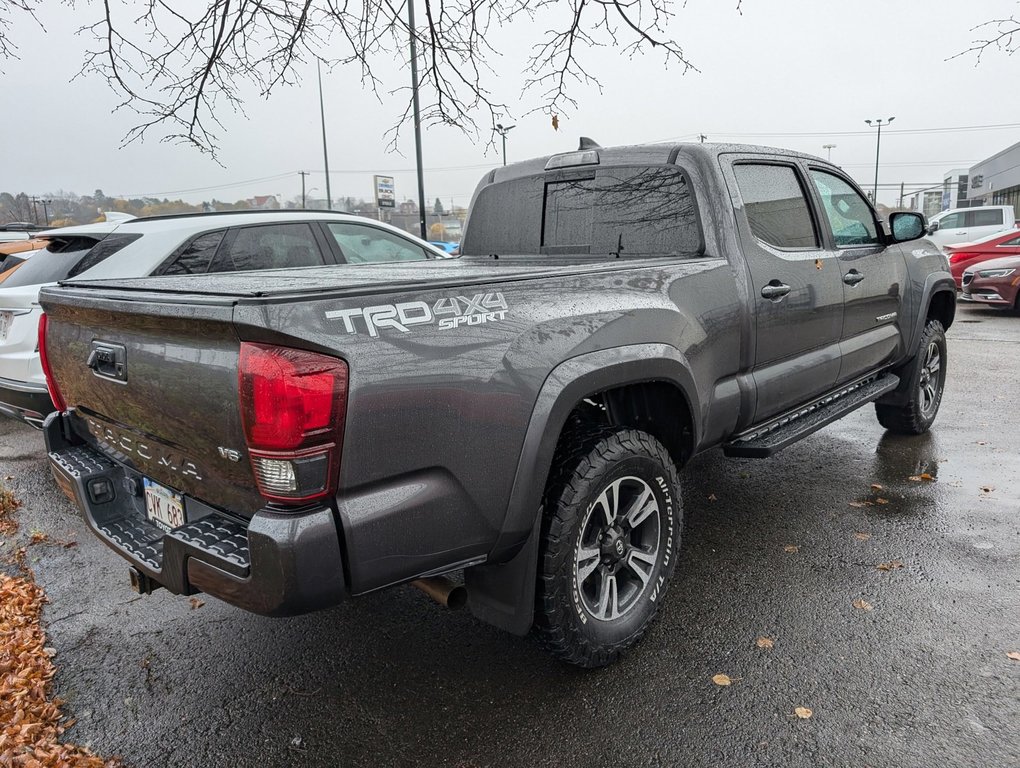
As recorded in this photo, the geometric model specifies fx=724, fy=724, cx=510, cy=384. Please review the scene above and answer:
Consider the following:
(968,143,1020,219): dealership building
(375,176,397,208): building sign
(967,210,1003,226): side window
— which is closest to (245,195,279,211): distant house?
(967,210,1003,226): side window

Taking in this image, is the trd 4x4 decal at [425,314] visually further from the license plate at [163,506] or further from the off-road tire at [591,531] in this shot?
the license plate at [163,506]

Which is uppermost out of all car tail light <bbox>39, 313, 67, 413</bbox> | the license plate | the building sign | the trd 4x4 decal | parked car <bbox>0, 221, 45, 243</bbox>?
the building sign

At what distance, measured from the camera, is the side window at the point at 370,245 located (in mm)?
6348

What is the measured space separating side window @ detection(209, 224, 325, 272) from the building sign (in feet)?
130

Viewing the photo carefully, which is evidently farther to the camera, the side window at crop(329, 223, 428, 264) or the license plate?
the side window at crop(329, 223, 428, 264)

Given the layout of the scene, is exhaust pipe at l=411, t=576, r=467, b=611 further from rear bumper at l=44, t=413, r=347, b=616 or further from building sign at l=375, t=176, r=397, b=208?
building sign at l=375, t=176, r=397, b=208

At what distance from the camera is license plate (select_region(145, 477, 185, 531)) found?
2441 millimetres

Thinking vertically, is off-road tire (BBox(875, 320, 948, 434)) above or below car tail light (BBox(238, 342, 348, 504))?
below

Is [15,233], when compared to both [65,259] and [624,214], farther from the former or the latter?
[624,214]

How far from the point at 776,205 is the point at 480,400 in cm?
253

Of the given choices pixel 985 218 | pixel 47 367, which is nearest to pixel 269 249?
pixel 47 367

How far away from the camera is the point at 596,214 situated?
3803 millimetres

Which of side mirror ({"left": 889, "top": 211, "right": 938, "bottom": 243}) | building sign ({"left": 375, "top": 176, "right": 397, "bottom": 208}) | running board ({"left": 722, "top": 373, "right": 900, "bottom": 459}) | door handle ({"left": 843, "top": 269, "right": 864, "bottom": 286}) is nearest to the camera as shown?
running board ({"left": 722, "top": 373, "right": 900, "bottom": 459})

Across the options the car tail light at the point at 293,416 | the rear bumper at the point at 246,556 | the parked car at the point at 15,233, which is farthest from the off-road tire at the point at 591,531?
the parked car at the point at 15,233
